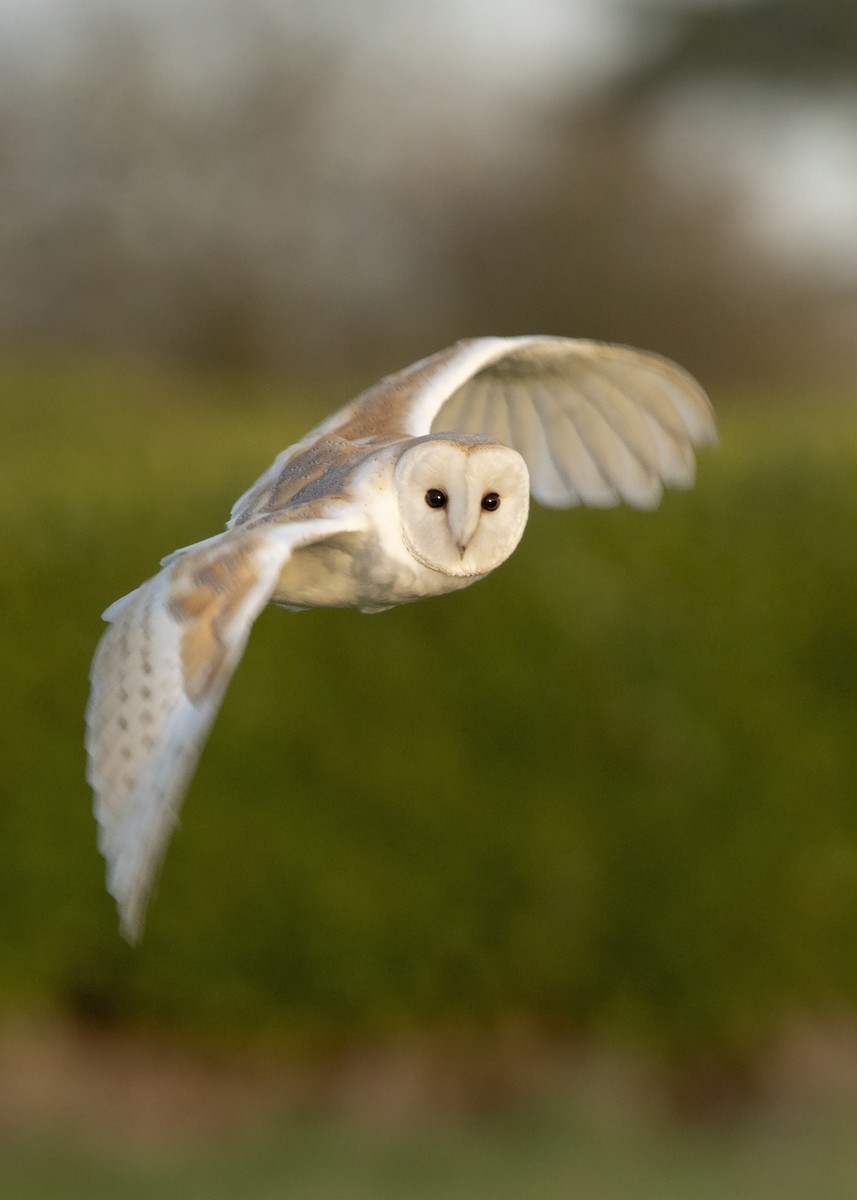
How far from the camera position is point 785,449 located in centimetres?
468

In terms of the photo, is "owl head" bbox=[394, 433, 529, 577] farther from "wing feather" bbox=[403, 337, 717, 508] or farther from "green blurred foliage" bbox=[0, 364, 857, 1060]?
"green blurred foliage" bbox=[0, 364, 857, 1060]

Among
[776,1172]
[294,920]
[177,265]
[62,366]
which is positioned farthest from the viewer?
[177,265]

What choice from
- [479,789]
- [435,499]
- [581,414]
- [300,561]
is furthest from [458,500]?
[479,789]

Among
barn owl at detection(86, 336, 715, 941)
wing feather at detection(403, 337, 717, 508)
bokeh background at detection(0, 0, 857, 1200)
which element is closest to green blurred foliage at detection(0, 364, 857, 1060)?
bokeh background at detection(0, 0, 857, 1200)

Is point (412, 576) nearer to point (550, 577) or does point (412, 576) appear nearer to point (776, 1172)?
point (550, 577)

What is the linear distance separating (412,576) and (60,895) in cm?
307

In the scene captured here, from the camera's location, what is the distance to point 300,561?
4.86 ft

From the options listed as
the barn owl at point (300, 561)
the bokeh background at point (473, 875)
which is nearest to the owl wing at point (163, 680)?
the barn owl at point (300, 561)

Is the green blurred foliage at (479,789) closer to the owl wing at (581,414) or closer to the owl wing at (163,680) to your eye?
the owl wing at (581,414)

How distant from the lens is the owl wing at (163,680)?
1.19 meters

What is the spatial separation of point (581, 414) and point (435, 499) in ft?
2.01

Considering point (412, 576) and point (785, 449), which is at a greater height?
point (785, 449)

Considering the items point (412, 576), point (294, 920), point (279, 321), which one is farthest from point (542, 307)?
point (412, 576)

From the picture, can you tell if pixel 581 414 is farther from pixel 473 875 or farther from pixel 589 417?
pixel 473 875
